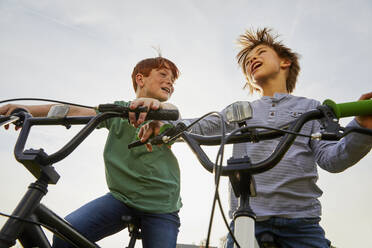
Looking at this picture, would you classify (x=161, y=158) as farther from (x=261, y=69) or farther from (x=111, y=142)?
(x=261, y=69)

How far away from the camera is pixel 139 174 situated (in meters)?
2.52

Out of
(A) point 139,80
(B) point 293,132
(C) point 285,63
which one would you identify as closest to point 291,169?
(B) point 293,132

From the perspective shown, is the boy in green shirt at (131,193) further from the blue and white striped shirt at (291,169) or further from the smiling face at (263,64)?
the smiling face at (263,64)

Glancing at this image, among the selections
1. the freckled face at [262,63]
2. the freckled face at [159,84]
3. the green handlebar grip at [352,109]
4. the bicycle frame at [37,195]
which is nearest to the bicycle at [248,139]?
the green handlebar grip at [352,109]

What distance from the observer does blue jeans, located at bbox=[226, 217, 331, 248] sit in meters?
1.91

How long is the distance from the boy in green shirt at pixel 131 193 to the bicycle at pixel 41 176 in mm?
481

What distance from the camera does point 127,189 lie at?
239cm

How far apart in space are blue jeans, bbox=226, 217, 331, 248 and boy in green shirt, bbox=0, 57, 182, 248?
0.61 metres

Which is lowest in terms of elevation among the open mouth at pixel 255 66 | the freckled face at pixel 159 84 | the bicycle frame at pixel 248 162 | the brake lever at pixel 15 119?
the bicycle frame at pixel 248 162

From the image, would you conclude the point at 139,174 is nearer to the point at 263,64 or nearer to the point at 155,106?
the point at 155,106

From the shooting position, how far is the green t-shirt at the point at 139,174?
2.39 metres

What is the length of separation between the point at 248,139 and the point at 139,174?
4.69ft

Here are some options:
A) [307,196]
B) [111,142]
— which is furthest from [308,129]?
[111,142]

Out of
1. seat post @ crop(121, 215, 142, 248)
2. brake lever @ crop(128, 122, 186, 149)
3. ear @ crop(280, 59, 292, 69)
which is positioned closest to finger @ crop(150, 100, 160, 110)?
brake lever @ crop(128, 122, 186, 149)
